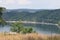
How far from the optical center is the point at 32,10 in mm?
8297

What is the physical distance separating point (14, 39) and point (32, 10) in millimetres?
3115

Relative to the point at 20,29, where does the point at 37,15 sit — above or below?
above

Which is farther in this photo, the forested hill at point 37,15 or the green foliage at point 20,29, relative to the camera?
the forested hill at point 37,15

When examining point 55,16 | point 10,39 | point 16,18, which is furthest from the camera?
point 16,18

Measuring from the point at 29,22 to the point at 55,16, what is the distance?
4.23 ft

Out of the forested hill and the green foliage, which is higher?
the forested hill

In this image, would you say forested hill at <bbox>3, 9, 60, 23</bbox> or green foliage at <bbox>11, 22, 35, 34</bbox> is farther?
forested hill at <bbox>3, 9, 60, 23</bbox>

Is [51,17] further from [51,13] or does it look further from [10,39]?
[10,39]

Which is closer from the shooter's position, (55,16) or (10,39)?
(10,39)

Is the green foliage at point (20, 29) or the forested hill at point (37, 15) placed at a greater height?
the forested hill at point (37, 15)

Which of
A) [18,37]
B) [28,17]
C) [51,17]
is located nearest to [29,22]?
[28,17]

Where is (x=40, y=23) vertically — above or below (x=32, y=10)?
below

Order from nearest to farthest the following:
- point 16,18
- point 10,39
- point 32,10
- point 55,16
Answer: point 10,39 < point 32,10 < point 55,16 < point 16,18

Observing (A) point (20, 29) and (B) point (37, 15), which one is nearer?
(B) point (37, 15)
